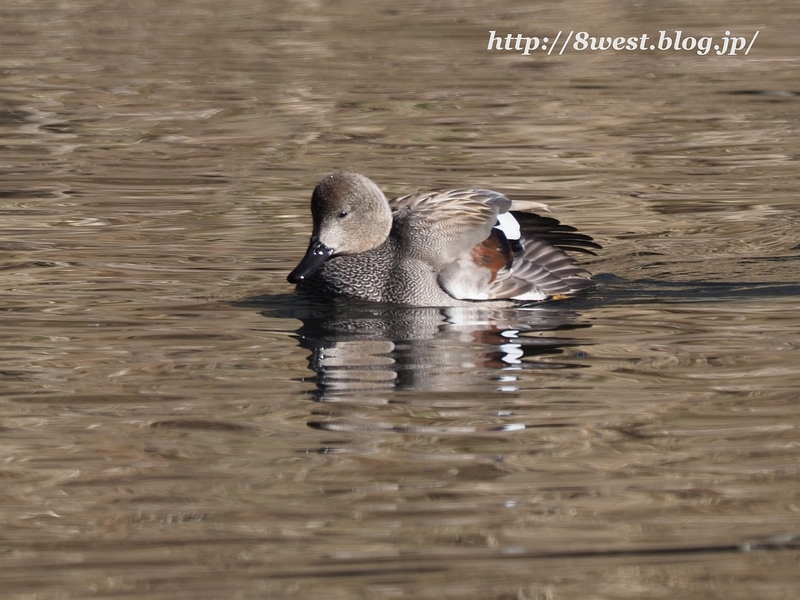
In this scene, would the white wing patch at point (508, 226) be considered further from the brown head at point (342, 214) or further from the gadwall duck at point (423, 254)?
the brown head at point (342, 214)

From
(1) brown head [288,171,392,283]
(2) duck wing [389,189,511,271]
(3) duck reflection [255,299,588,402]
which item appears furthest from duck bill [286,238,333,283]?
(2) duck wing [389,189,511,271]

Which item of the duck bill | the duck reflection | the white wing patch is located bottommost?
the duck reflection

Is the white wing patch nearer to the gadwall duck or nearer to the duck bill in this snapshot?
the gadwall duck

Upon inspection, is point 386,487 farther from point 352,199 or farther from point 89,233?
point 89,233

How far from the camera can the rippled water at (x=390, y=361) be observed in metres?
4.34

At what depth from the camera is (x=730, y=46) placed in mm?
17750

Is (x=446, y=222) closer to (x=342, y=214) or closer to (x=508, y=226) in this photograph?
(x=508, y=226)

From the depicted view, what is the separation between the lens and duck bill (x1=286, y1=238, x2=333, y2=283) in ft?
25.3

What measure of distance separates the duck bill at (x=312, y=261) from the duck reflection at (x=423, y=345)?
0.73 feet

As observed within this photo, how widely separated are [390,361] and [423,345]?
0.37m

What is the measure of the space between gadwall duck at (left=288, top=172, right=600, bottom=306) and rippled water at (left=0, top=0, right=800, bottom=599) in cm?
16

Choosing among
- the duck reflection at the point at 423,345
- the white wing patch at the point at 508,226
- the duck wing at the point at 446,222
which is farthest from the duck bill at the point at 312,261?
the white wing patch at the point at 508,226

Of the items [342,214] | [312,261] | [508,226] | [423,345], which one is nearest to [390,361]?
[423,345]

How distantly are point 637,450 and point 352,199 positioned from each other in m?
3.10
